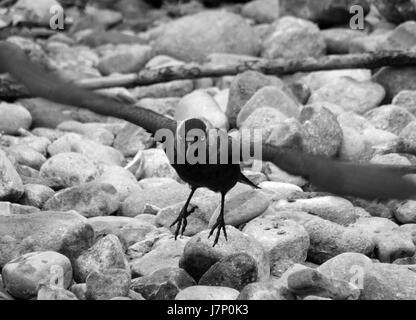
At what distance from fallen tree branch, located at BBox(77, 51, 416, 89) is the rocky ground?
156 mm

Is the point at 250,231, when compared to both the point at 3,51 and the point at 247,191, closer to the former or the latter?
the point at 247,191

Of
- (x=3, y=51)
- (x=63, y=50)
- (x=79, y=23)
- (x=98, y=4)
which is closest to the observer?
(x=3, y=51)

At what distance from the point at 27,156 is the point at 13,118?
39.3 inches

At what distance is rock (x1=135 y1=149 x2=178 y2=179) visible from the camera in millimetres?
7523

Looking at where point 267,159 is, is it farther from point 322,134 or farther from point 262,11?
point 262,11

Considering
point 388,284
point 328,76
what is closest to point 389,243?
point 388,284

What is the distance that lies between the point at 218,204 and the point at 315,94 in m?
3.27

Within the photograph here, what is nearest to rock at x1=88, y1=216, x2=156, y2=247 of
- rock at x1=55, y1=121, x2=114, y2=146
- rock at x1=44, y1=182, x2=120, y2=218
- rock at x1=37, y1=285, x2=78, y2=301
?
rock at x1=44, y1=182, x2=120, y2=218

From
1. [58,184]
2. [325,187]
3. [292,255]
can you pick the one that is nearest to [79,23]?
[58,184]

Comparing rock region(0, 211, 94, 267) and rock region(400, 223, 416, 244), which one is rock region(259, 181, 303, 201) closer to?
rock region(400, 223, 416, 244)

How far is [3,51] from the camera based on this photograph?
5.36 m

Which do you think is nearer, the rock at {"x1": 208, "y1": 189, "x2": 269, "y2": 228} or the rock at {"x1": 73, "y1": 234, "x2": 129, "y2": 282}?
the rock at {"x1": 73, "y1": 234, "x2": 129, "y2": 282}

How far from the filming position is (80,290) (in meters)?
4.96

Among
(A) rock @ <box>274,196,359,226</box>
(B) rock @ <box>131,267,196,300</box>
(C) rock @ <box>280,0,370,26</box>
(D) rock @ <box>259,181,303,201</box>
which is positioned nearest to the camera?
(B) rock @ <box>131,267,196,300</box>
